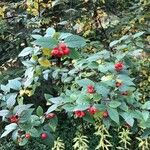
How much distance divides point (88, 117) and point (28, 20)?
165cm

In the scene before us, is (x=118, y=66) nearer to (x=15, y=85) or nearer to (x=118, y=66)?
(x=118, y=66)

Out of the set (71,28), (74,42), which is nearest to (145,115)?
(74,42)

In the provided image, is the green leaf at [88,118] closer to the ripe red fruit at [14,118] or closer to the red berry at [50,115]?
the red berry at [50,115]

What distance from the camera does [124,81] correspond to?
6.34ft

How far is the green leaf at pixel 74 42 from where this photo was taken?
1.81 meters

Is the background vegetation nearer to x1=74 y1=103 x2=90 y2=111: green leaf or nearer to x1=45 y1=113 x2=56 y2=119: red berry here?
x1=45 y1=113 x2=56 y2=119: red berry

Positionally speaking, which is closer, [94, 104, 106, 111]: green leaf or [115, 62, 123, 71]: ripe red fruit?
[94, 104, 106, 111]: green leaf

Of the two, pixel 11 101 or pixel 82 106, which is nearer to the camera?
pixel 82 106

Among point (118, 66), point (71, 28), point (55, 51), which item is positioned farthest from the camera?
point (71, 28)

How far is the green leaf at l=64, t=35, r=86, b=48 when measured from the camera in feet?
5.93

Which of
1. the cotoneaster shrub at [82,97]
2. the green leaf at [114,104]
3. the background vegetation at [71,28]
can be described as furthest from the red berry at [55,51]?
the background vegetation at [71,28]

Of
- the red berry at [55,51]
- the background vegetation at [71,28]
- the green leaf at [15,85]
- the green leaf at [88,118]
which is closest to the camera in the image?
the red berry at [55,51]

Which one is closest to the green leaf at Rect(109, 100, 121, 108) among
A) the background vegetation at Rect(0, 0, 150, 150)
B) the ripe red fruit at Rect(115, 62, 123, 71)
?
the ripe red fruit at Rect(115, 62, 123, 71)

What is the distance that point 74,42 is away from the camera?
1820 mm
